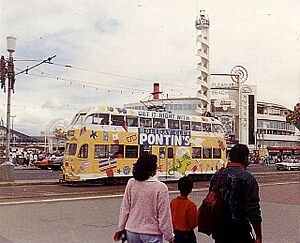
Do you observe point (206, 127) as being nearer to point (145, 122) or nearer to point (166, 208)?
point (145, 122)

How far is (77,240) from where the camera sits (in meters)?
8.77

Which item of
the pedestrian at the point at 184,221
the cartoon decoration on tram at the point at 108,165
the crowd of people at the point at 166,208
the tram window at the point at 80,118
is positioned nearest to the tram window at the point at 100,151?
the cartoon decoration on tram at the point at 108,165

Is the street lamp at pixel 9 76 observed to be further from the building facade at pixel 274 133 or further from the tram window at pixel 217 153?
the building facade at pixel 274 133

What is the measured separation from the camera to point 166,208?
4.66 metres

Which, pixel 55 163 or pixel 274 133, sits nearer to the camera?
pixel 55 163

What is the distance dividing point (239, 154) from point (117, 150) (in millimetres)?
18416

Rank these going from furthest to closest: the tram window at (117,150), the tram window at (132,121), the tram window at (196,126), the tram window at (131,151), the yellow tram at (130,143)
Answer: the tram window at (196,126) < the tram window at (132,121) < the tram window at (131,151) < the tram window at (117,150) < the yellow tram at (130,143)

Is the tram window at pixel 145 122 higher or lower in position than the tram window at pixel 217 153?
higher

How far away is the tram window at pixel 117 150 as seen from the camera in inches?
906

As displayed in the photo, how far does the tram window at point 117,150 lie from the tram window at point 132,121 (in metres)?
1.17

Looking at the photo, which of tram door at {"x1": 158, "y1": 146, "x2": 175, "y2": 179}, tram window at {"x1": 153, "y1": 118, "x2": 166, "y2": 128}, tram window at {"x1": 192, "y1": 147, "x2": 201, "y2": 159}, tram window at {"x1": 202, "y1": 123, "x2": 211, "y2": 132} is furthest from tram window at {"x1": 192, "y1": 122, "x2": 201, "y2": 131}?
tram window at {"x1": 153, "y1": 118, "x2": 166, "y2": 128}

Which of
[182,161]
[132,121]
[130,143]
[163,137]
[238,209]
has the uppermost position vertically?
[132,121]

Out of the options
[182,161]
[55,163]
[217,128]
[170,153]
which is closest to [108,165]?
[170,153]

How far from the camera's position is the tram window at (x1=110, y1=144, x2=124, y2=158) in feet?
75.5
